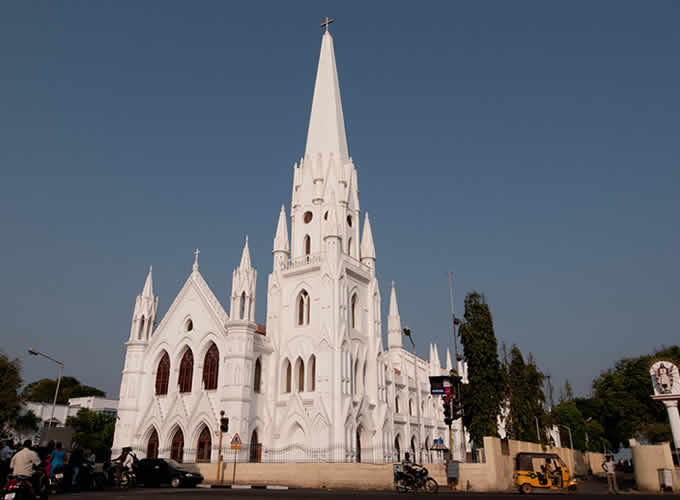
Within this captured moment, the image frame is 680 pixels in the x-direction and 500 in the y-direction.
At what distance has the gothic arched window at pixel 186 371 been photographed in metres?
38.5

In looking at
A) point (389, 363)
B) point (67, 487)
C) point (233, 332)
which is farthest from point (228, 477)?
point (389, 363)

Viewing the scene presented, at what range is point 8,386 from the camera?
1506 inches

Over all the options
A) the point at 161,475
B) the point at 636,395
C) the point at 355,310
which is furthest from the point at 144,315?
the point at 636,395

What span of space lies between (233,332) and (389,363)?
1569 cm

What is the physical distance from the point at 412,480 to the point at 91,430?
46.3 metres

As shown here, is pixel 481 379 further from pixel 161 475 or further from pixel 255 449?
pixel 161 475

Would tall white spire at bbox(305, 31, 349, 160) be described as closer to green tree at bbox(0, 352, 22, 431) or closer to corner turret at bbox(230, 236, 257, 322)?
corner turret at bbox(230, 236, 257, 322)

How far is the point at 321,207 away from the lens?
4338 centimetres

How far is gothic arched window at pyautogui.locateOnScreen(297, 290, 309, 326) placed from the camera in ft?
129

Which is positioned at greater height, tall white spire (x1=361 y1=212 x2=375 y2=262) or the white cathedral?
tall white spire (x1=361 y1=212 x2=375 y2=262)

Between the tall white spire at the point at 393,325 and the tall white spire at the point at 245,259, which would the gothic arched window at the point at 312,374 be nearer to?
the tall white spire at the point at 245,259

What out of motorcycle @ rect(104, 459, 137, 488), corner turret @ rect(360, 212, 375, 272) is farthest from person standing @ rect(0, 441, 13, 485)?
corner turret @ rect(360, 212, 375, 272)

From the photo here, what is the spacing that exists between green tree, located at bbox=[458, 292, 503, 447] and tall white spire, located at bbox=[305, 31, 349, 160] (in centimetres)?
2073

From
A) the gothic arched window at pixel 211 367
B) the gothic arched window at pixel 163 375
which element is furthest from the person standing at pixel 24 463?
the gothic arched window at pixel 163 375
